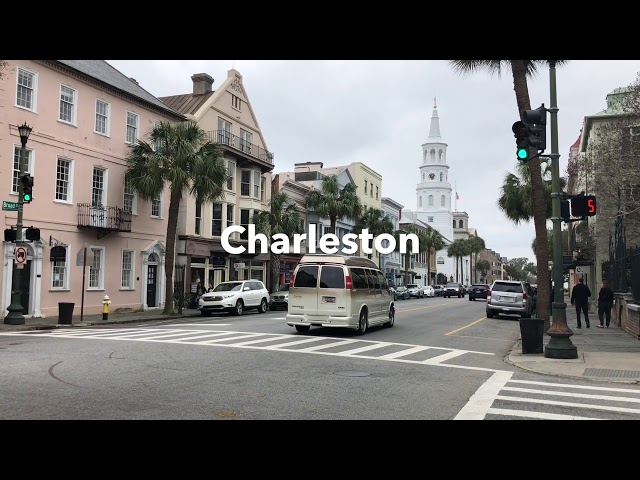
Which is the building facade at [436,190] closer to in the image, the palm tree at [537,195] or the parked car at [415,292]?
the parked car at [415,292]

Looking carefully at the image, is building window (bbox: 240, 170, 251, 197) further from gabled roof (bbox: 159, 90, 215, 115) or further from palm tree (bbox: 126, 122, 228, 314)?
palm tree (bbox: 126, 122, 228, 314)

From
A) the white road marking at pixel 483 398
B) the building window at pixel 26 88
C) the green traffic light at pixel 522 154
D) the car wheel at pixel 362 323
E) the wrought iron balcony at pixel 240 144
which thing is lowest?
the white road marking at pixel 483 398

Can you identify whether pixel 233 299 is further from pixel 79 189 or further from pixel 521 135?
pixel 521 135

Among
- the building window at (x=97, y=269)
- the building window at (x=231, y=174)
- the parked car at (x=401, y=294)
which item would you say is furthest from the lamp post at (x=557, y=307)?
the parked car at (x=401, y=294)

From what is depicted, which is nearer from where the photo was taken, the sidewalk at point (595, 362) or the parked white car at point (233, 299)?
the sidewalk at point (595, 362)

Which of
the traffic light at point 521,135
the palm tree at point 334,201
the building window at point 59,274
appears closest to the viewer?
the traffic light at point 521,135

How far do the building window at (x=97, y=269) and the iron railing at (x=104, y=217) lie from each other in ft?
4.28

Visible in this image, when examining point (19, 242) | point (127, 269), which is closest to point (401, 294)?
point (127, 269)

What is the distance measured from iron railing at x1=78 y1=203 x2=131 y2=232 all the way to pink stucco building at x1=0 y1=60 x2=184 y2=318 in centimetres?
5

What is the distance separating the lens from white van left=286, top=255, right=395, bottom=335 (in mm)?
17281

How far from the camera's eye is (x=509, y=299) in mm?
27219

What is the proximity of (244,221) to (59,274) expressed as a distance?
17.5 meters

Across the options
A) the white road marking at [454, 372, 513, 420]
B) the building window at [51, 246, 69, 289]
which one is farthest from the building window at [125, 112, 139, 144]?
the white road marking at [454, 372, 513, 420]

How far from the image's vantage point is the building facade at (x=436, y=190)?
130 meters
